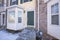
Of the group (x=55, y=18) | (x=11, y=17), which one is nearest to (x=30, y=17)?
(x=11, y=17)

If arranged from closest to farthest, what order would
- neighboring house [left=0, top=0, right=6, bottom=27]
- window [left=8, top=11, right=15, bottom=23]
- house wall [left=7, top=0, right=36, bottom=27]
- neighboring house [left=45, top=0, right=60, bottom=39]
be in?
1. neighboring house [left=45, top=0, right=60, bottom=39]
2. house wall [left=7, top=0, right=36, bottom=27]
3. window [left=8, top=11, right=15, bottom=23]
4. neighboring house [left=0, top=0, right=6, bottom=27]

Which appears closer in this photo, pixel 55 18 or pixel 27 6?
pixel 55 18

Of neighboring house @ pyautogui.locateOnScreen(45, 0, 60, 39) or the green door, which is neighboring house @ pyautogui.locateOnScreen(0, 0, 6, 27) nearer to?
the green door

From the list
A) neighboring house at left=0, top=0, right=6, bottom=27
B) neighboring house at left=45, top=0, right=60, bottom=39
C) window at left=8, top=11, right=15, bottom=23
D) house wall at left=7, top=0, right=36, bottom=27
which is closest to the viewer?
neighboring house at left=45, top=0, right=60, bottom=39

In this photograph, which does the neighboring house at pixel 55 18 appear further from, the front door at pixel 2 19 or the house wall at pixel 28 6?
the front door at pixel 2 19

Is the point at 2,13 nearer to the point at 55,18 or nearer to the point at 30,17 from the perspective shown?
the point at 30,17

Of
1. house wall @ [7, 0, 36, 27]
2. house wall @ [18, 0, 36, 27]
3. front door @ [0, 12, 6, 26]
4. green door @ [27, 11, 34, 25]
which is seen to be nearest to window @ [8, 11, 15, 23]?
house wall @ [7, 0, 36, 27]

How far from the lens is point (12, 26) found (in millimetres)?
12445

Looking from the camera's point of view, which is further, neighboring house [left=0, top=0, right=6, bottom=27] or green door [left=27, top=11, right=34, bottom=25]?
neighboring house [left=0, top=0, right=6, bottom=27]

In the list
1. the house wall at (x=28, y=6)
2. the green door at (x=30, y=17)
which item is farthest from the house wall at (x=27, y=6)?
the green door at (x=30, y=17)

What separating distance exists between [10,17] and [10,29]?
1.59 m

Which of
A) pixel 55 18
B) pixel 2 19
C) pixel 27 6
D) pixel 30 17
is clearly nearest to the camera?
pixel 55 18

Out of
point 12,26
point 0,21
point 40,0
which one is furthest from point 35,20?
point 0,21

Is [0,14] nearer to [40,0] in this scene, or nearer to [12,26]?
[12,26]
